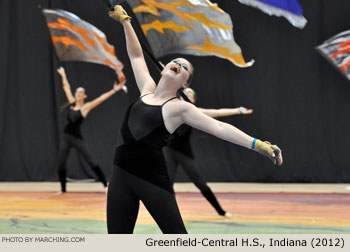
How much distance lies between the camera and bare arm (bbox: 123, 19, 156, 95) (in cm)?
327

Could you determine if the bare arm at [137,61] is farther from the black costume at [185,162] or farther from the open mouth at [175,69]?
the black costume at [185,162]

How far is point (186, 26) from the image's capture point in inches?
204

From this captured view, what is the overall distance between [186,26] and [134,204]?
2.68m

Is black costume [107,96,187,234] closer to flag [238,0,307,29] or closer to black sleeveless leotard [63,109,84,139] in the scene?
flag [238,0,307,29]

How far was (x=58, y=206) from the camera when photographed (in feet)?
22.7

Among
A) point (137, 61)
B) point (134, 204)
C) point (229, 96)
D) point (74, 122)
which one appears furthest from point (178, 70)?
point (229, 96)

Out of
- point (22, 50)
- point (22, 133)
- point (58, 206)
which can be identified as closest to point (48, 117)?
point (22, 133)

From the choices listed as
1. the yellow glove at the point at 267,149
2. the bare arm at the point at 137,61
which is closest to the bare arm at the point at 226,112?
the bare arm at the point at 137,61

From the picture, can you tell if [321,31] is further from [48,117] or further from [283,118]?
[48,117]

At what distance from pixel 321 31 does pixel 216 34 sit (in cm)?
529

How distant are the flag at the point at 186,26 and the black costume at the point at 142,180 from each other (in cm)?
206

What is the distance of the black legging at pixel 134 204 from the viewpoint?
2883 mm

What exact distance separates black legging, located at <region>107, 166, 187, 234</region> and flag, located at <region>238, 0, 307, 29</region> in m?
1.81

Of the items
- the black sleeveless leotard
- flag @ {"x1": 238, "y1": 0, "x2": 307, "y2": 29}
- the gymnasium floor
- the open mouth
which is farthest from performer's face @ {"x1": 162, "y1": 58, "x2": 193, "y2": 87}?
the black sleeveless leotard
